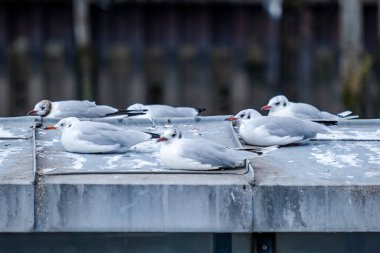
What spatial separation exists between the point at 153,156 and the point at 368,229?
58.2 inches

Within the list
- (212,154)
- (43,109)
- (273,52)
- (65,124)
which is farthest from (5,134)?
(273,52)

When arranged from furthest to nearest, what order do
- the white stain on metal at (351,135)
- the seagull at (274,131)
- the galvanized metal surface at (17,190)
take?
the white stain on metal at (351,135) < the seagull at (274,131) < the galvanized metal surface at (17,190)

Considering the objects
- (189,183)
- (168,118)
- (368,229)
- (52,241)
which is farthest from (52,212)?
(168,118)

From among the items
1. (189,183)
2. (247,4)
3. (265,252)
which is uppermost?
(247,4)

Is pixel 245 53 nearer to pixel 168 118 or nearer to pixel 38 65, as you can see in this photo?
pixel 38 65

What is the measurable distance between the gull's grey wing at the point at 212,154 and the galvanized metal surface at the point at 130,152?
6 centimetres

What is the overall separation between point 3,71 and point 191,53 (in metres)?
2.50

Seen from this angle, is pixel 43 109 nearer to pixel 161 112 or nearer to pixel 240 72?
pixel 161 112

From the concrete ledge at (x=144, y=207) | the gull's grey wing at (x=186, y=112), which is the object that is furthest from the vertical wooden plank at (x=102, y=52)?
the concrete ledge at (x=144, y=207)

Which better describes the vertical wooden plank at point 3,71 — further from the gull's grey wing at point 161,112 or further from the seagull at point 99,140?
the seagull at point 99,140

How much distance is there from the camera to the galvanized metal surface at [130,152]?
5652 millimetres

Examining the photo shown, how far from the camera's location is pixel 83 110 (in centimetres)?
813

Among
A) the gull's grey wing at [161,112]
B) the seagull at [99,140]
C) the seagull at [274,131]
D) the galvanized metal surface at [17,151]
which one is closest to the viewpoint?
the galvanized metal surface at [17,151]

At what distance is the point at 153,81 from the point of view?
47.2ft
